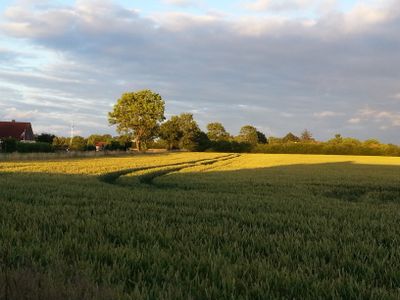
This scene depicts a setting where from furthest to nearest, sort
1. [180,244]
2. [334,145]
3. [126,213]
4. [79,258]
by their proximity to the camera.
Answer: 1. [334,145]
2. [126,213]
3. [180,244]
4. [79,258]

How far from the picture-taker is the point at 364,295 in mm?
4227

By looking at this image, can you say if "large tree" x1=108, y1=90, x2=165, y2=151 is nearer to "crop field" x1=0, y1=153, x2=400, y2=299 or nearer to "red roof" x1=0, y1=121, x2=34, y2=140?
"red roof" x1=0, y1=121, x2=34, y2=140

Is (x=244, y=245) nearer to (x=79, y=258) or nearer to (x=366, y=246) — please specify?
(x=366, y=246)

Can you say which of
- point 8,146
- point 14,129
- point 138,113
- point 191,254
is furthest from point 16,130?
point 191,254

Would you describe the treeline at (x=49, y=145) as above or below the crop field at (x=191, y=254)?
above

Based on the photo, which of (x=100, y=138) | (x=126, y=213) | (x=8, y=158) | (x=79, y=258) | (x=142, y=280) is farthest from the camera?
(x=100, y=138)

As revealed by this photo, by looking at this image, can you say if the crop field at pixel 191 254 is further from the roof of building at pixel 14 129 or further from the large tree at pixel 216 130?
the large tree at pixel 216 130

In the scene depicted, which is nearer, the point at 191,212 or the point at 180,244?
the point at 180,244

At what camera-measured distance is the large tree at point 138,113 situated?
293 feet

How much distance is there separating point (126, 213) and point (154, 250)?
3.86m

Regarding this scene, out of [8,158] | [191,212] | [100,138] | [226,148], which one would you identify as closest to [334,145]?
[226,148]

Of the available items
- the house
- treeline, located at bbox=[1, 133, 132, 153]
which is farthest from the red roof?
treeline, located at bbox=[1, 133, 132, 153]

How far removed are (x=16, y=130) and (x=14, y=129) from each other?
0.56 meters

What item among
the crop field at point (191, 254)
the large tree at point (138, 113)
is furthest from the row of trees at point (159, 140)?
the crop field at point (191, 254)
